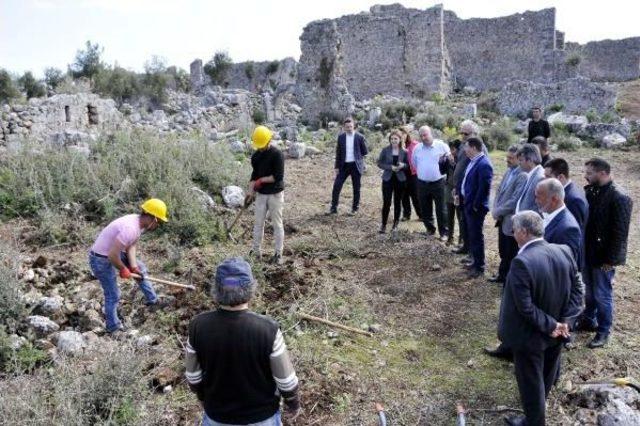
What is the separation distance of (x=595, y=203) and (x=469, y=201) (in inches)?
59.6

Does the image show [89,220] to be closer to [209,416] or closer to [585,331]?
[209,416]

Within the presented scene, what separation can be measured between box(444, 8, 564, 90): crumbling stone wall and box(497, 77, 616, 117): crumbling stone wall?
607cm

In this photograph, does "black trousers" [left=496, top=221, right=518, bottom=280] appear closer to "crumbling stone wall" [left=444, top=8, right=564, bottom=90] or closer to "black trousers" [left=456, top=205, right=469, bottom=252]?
"black trousers" [left=456, top=205, right=469, bottom=252]

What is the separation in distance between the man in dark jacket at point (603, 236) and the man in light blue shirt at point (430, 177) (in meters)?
2.64

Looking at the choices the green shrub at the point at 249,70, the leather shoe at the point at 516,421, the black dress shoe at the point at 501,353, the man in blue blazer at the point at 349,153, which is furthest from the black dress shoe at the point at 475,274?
the green shrub at the point at 249,70

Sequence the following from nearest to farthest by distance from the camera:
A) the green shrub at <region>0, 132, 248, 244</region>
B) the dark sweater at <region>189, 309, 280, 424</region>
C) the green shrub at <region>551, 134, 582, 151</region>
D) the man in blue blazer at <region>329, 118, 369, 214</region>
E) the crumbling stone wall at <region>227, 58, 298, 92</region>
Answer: the dark sweater at <region>189, 309, 280, 424</region> < the green shrub at <region>0, 132, 248, 244</region> < the man in blue blazer at <region>329, 118, 369, 214</region> < the green shrub at <region>551, 134, 582, 151</region> < the crumbling stone wall at <region>227, 58, 298, 92</region>

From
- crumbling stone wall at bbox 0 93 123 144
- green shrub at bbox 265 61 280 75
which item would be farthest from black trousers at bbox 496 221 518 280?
green shrub at bbox 265 61 280 75

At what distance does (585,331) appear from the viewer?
188 inches

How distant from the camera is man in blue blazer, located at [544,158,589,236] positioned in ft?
14.2

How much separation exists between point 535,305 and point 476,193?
2.75m

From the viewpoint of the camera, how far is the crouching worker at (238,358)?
2.39m

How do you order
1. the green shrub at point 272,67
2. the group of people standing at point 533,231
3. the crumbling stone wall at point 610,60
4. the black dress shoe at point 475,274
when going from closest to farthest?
the group of people standing at point 533,231 → the black dress shoe at point 475,274 → the crumbling stone wall at point 610,60 → the green shrub at point 272,67

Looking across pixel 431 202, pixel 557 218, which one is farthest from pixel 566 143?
pixel 557 218

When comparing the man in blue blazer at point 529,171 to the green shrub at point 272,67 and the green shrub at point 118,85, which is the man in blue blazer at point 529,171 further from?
the green shrub at point 272,67
